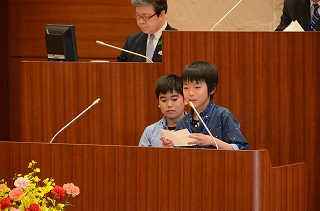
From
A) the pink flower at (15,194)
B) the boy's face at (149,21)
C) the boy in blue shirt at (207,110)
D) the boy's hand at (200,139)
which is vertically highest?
the boy's face at (149,21)

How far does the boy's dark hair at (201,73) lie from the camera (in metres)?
2.90

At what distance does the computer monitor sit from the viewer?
3508 mm

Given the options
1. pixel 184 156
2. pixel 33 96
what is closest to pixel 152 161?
pixel 184 156

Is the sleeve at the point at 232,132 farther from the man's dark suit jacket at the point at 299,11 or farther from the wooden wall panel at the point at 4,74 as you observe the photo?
the wooden wall panel at the point at 4,74

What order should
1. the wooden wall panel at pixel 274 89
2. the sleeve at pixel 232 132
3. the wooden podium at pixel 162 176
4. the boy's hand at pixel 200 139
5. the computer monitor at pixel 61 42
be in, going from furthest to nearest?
the computer monitor at pixel 61 42, the wooden wall panel at pixel 274 89, the sleeve at pixel 232 132, the boy's hand at pixel 200 139, the wooden podium at pixel 162 176

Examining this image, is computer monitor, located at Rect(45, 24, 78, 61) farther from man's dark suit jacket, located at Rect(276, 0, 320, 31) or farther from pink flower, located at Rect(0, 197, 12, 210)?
pink flower, located at Rect(0, 197, 12, 210)

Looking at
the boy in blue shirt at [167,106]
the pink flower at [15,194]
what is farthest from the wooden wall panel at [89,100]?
the pink flower at [15,194]

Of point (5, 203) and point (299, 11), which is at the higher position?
point (299, 11)

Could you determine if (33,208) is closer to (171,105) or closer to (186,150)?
(186,150)

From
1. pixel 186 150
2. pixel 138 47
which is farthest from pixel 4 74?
pixel 186 150

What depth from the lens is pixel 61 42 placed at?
3520mm

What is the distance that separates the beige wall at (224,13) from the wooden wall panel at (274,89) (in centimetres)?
135

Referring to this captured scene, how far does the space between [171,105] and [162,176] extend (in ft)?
2.16

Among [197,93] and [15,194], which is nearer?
[15,194]
